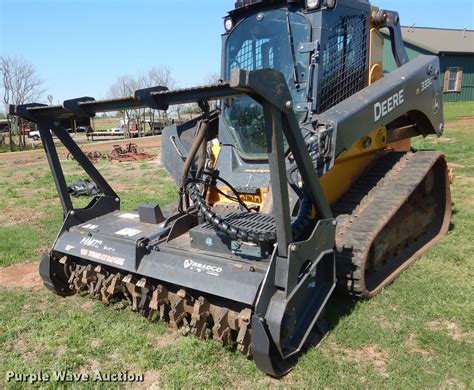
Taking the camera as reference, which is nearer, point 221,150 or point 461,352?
point 461,352

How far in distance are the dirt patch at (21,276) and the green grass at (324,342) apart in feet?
0.55

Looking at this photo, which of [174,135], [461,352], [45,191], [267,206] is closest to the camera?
[461,352]

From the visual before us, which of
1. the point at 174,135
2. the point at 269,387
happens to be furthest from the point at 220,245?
the point at 174,135

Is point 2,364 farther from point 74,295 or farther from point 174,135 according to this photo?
point 174,135

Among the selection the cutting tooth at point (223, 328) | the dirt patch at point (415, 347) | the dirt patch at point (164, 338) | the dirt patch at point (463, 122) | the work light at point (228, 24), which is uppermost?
the work light at point (228, 24)

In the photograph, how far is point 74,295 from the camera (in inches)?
175

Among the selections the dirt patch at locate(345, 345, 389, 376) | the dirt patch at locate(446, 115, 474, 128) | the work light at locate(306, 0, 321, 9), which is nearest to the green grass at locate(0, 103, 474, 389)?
the dirt patch at locate(345, 345, 389, 376)

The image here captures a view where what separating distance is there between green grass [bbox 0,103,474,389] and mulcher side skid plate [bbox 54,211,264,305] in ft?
1.60

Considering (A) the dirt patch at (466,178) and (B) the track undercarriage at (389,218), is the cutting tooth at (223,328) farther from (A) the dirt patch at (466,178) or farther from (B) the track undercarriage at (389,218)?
(A) the dirt patch at (466,178)

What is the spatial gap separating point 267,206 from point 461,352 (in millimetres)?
1778

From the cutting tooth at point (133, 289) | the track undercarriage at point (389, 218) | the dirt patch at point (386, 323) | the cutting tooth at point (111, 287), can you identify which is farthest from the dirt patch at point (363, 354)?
the cutting tooth at point (111, 287)

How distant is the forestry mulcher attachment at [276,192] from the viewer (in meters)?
2.99

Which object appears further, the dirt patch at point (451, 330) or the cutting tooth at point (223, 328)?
the dirt patch at point (451, 330)

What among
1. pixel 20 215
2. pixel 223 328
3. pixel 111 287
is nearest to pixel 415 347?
pixel 223 328
